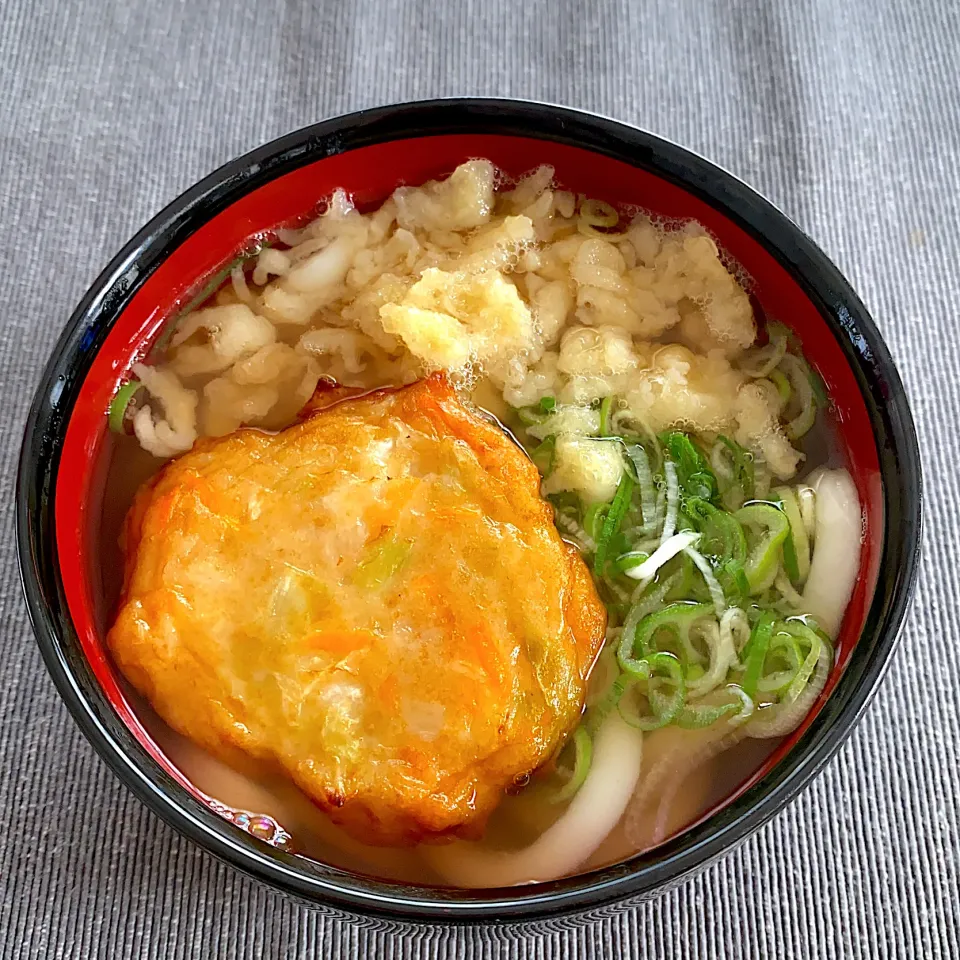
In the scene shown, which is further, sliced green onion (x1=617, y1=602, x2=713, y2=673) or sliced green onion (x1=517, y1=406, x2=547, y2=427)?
sliced green onion (x1=517, y1=406, x2=547, y2=427)

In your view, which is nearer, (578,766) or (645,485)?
(578,766)

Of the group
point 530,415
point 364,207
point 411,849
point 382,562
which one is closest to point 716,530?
point 530,415

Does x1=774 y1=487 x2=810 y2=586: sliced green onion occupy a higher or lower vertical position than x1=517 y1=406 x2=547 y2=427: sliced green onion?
lower

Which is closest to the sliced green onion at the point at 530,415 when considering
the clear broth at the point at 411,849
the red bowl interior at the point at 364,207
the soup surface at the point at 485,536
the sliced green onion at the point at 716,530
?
the soup surface at the point at 485,536

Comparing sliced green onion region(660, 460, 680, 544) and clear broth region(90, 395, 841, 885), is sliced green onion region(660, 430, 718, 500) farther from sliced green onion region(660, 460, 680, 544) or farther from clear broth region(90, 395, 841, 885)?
clear broth region(90, 395, 841, 885)

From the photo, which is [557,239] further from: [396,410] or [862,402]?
[862,402]

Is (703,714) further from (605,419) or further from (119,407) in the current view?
(119,407)

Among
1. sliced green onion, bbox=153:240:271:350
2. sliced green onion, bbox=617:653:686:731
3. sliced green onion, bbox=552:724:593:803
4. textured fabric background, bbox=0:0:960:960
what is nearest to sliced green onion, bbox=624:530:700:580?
sliced green onion, bbox=617:653:686:731

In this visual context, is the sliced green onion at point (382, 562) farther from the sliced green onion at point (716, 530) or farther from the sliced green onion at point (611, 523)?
the sliced green onion at point (716, 530)
